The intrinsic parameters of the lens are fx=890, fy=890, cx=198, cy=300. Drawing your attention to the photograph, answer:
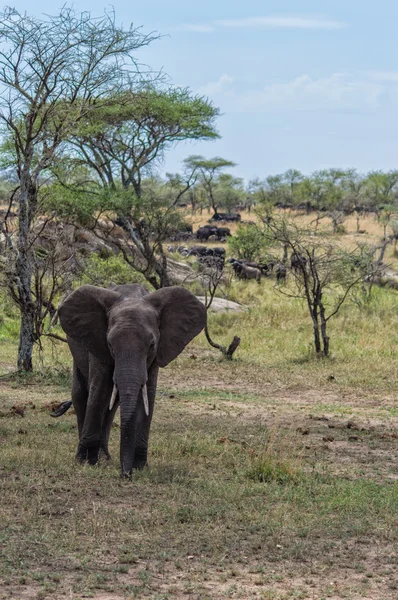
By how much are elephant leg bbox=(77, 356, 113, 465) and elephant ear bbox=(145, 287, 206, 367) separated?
51 centimetres

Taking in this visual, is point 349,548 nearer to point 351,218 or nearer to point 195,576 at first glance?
point 195,576

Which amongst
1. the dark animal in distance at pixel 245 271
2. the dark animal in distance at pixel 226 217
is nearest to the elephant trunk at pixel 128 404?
the dark animal in distance at pixel 245 271

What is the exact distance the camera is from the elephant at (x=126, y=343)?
7309mm

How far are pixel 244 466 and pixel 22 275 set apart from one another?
23.1 ft

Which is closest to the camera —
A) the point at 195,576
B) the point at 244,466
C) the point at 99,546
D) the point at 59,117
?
the point at 195,576

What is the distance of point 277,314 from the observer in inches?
886

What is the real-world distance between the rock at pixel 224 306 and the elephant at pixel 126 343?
14657 mm

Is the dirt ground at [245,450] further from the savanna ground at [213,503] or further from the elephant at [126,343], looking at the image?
the elephant at [126,343]

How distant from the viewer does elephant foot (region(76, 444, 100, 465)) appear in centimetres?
802

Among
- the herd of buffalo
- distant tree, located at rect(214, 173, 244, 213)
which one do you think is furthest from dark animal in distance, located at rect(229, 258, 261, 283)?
distant tree, located at rect(214, 173, 244, 213)

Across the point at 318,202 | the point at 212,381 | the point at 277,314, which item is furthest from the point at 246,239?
the point at 318,202

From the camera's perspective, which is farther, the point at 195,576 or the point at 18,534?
the point at 18,534

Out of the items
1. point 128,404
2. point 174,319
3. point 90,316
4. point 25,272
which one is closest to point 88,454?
point 128,404

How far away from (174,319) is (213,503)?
1.94 m
